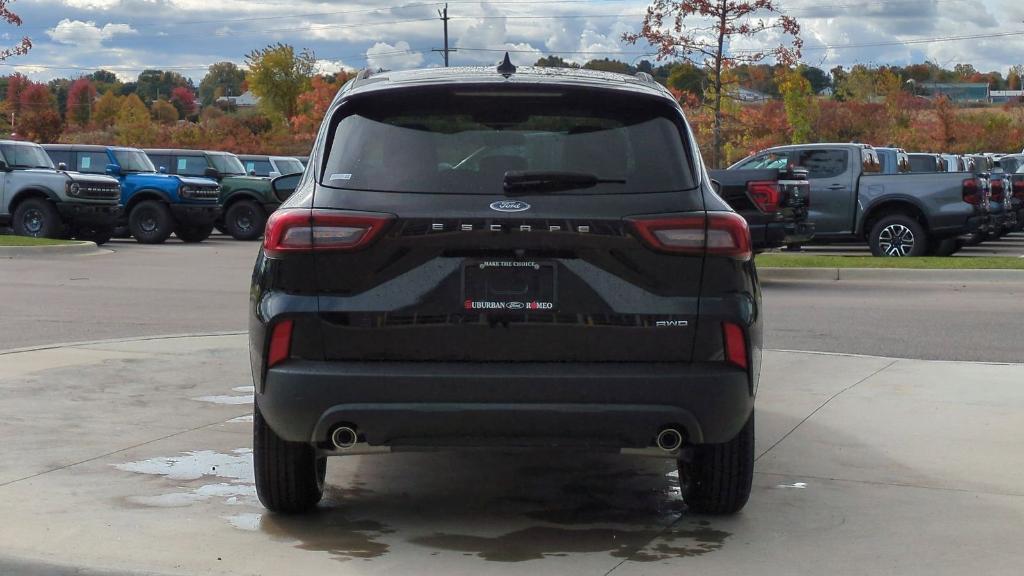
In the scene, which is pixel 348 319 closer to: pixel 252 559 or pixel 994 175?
pixel 252 559

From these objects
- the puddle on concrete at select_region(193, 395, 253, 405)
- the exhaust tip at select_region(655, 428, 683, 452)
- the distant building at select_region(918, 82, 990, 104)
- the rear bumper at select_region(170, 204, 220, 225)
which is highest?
the distant building at select_region(918, 82, 990, 104)

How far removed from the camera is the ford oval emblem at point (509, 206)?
4992 mm

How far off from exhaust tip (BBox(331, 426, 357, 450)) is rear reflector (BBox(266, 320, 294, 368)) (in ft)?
1.10

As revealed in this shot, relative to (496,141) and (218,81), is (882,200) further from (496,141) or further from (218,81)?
(218,81)

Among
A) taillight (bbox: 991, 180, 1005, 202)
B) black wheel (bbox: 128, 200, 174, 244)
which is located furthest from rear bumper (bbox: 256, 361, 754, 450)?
black wheel (bbox: 128, 200, 174, 244)

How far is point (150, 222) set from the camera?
2756cm

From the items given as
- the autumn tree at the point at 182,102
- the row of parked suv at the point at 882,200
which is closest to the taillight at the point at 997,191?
the row of parked suv at the point at 882,200

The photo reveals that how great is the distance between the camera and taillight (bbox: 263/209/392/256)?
4.96 m

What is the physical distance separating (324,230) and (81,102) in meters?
110

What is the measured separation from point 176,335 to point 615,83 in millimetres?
6801

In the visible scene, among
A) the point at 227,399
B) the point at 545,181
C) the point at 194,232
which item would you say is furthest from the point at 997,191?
the point at 545,181

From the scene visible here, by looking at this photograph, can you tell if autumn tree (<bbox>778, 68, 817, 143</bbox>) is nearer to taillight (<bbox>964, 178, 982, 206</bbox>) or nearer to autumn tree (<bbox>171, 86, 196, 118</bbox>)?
taillight (<bbox>964, 178, 982, 206</bbox>)

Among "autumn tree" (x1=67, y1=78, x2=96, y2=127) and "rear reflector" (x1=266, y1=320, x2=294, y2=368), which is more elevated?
"autumn tree" (x1=67, y1=78, x2=96, y2=127)

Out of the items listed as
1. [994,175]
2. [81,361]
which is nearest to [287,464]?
[81,361]
